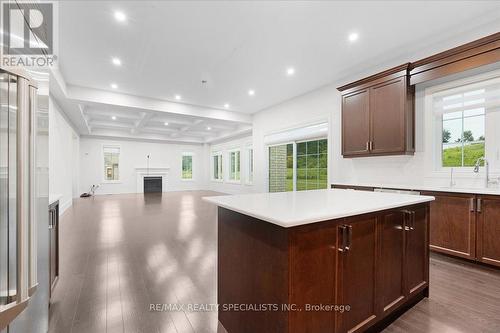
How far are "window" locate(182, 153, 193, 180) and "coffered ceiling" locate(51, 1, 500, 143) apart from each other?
24.1 ft

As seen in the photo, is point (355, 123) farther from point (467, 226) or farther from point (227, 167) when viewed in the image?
point (227, 167)

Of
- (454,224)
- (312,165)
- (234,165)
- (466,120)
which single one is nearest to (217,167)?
(234,165)

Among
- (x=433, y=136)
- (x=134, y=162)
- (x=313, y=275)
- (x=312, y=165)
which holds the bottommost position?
(x=313, y=275)

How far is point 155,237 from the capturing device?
3.85 metres

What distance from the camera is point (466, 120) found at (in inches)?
130

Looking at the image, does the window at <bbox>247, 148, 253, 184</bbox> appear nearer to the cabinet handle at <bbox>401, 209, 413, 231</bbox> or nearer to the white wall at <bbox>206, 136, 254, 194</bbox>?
the white wall at <bbox>206, 136, 254, 194</bbox>

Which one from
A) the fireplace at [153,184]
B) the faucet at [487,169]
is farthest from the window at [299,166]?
the fireplace at [153,184]

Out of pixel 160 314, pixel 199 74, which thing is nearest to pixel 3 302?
pixel 160 314

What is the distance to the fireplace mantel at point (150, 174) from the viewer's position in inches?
461

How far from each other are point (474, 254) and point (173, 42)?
194 inches

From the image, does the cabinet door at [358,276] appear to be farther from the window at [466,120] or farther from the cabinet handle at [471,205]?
the window at [466,120]

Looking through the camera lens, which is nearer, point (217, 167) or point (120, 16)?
point (120, 16)

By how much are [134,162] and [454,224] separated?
1228 cm
